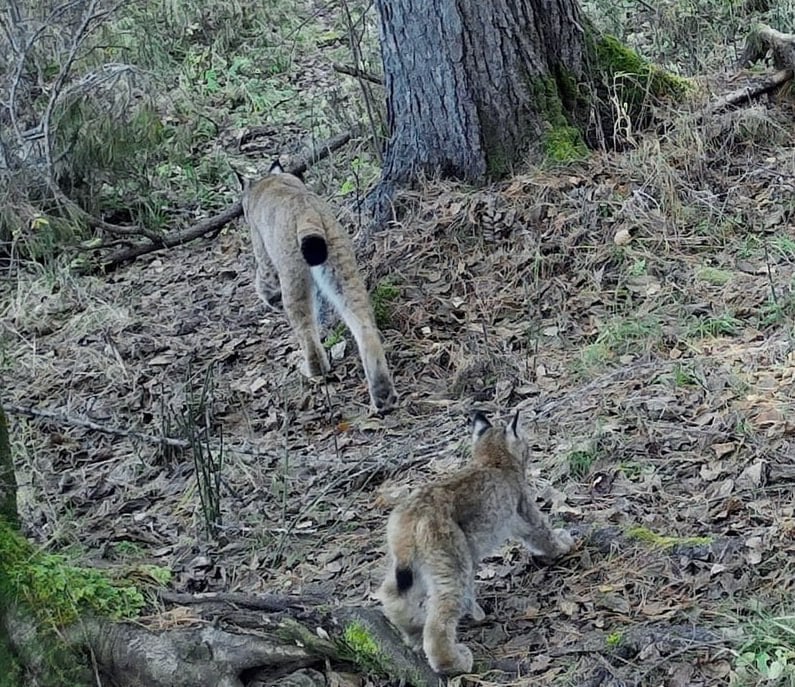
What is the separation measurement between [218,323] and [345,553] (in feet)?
10.8

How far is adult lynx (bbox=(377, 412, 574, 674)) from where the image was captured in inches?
166

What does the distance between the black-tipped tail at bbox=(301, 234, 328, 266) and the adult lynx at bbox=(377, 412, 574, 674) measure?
8.32ft

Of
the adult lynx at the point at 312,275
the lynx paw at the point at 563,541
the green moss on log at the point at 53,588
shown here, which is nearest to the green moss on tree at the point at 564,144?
the adult lynx at the point at 312,275

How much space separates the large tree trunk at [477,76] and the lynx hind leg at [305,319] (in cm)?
136

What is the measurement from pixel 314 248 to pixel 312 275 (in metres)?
0.27

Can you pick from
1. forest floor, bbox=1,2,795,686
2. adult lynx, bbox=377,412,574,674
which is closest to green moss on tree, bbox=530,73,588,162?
forest floor, bbox=1,2,795,686

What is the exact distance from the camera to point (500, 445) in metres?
4.97

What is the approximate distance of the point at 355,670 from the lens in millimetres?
4293

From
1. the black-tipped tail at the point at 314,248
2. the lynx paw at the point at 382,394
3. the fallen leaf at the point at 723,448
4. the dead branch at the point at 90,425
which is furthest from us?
the black-tipped tail at the point at 314,248

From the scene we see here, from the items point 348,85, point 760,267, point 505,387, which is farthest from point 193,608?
point 348,85

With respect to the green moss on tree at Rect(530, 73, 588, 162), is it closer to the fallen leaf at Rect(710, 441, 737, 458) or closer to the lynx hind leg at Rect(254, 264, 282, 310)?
the lynx hind leg at Rect(254, 264, 282, 310)

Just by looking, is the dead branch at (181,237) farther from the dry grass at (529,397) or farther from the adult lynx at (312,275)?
the adult lynx at (312,275)

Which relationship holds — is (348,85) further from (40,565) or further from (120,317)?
(40,565)

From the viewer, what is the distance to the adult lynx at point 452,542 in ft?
13.9
